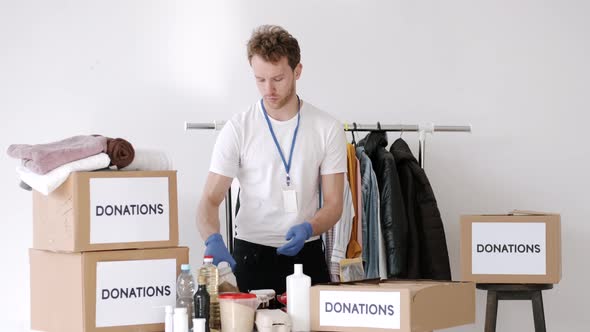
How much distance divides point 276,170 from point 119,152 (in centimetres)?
75

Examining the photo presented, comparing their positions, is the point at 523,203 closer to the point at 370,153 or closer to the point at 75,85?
the point at 370,153

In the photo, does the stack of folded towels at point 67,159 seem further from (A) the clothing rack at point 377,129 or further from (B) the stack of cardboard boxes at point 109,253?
(A) the clothing rack at point 377,129

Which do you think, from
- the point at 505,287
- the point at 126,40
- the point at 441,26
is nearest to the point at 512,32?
the point at 441,26

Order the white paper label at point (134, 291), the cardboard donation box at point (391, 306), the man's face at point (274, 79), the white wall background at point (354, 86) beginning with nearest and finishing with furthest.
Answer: the cardboard donation box at point (391, 306) < the white paper label at point (134, 291) < the man's face at point (274, 79) < the white wall background at point (354, 86)

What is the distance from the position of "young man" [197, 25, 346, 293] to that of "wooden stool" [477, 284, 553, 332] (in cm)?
99

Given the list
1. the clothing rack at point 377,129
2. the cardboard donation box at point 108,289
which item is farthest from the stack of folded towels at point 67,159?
the clothing rack at point 377,129

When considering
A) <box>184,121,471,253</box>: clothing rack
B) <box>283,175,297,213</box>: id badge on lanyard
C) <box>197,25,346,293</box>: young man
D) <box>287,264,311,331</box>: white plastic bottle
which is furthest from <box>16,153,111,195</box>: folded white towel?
<box>184,121,471,253</box>: clothing rack

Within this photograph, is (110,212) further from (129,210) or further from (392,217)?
(392,217)

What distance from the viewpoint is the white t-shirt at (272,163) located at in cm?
287

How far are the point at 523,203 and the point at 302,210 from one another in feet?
6.01

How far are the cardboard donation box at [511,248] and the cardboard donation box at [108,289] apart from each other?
162cm

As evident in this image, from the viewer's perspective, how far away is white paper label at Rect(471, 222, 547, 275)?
3.54 meters

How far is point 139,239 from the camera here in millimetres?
2236

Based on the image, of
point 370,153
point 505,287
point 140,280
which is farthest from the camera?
point 370,153
